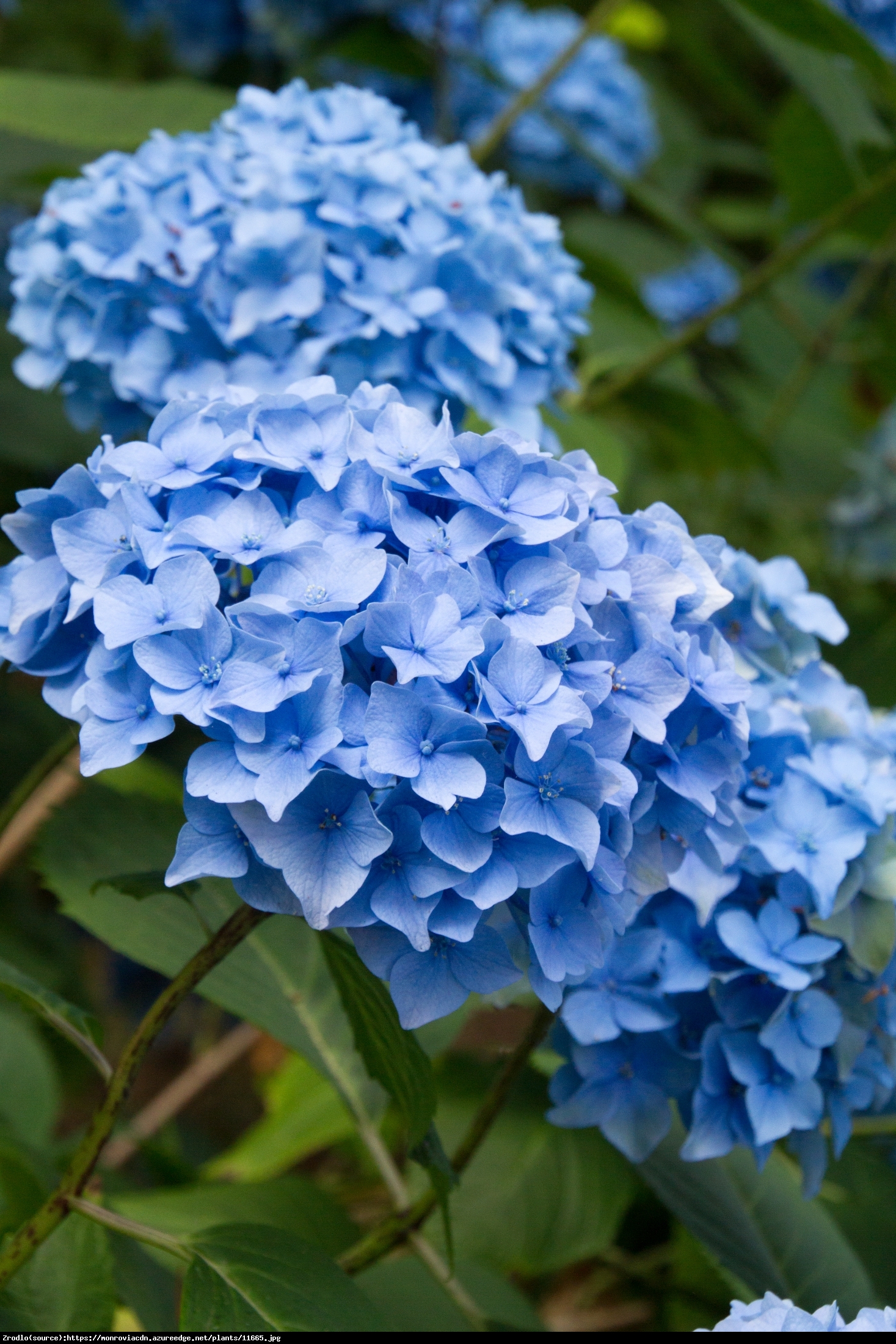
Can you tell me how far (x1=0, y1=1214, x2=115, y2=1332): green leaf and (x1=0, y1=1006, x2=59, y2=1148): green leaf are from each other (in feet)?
1.41

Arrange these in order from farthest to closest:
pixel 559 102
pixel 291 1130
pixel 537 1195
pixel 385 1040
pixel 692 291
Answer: pixel 692 291, pixel 559 102, pixel 291 1130, pixel 537 1195, pixel 385 1040

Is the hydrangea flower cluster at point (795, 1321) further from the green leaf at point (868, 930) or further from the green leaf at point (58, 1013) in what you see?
the green leaf at point (58, 1013)

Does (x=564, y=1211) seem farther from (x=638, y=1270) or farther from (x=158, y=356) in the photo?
(x=158, y=356)

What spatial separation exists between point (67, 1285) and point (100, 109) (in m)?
1.11

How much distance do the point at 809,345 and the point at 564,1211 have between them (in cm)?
135

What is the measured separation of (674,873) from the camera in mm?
745

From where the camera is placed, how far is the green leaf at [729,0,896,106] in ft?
3.86

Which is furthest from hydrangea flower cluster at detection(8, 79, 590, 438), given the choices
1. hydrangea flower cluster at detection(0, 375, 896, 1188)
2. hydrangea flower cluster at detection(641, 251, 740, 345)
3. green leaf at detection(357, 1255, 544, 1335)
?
hydrangea flower cluster at detection(641, 251, 740, 345)

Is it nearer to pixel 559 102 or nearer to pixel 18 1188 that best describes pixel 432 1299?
pixel 18 1188

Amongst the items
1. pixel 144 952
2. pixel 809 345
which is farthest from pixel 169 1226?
pixel 809 345

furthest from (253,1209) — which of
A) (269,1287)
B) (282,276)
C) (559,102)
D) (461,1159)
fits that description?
(559,102)

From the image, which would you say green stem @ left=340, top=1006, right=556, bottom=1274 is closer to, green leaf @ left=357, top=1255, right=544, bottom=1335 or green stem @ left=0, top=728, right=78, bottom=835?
green leaf @ left=357, top=1255, right=544, bottom=1335

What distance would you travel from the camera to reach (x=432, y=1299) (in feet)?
3.28

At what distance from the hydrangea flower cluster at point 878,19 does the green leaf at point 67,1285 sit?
1.91 metres
